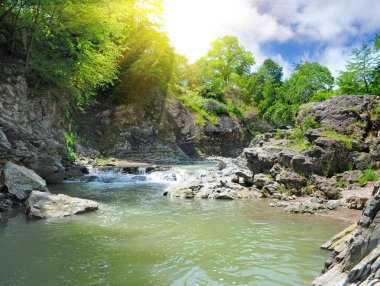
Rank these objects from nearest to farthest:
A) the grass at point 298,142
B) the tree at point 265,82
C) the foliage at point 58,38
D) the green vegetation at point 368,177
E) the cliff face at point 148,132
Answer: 1. the green vegetation at point 368,177
2. the grass at point 298,142
3. the foliage at point 58,38
4. the cliff face at point 148,132
5. the tree at point 265,82

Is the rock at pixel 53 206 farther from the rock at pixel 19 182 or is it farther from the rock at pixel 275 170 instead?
the rock at pixel 275 170

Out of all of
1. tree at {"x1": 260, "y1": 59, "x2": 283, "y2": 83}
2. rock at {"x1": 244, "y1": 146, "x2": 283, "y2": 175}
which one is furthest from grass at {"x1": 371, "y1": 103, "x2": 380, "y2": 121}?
tree at {"x1": 260, "y1": 59, "x2": 283, "y2": 83}

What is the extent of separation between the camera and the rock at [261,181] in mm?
16156

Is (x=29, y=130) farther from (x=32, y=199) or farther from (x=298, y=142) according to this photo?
(x=298, y=142)

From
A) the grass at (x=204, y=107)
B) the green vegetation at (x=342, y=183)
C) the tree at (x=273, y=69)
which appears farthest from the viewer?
the tree at (x=273, y=69)

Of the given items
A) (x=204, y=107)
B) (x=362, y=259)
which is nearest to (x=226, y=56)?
(x=204, y=107)

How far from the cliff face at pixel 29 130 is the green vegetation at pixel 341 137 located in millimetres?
14214

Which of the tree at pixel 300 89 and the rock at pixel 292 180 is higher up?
the tree at pixel 300 89

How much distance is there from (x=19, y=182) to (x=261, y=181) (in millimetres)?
10670

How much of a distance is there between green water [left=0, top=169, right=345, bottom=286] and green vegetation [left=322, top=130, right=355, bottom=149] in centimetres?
590

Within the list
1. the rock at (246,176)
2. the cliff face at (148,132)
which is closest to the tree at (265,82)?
the cliff face at (148,132)

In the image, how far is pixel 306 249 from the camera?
7.89 meters

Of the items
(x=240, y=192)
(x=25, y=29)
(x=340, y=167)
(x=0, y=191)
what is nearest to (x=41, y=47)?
(x=25, y=29)

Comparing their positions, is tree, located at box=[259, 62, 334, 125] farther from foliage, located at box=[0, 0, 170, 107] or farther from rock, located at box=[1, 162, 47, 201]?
rock, located at box=[1, 162, 47, 201]
